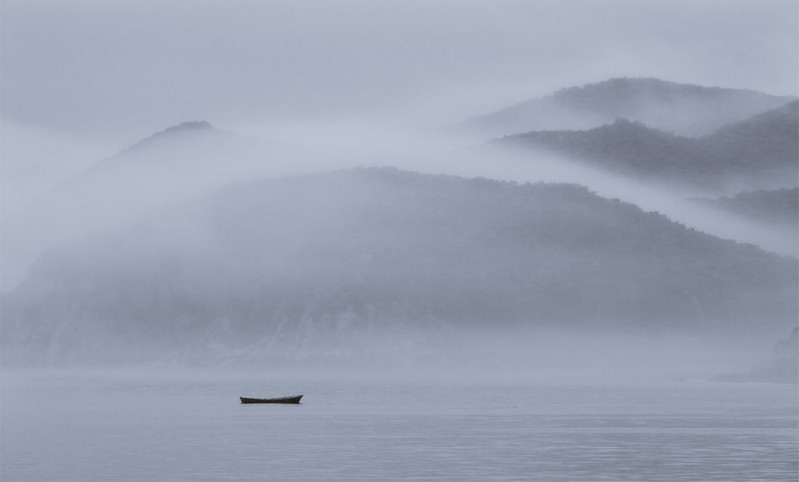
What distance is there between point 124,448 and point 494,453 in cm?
3117

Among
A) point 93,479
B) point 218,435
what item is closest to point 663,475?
point 93,479

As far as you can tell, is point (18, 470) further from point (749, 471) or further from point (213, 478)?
point (749, 471)

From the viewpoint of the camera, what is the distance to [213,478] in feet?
323

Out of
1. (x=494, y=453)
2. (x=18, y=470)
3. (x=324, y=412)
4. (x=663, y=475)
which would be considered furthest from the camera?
(x=324, y=412)

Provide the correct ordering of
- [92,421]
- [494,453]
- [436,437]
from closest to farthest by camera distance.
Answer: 1. [494,453]
2. [436,437]
3. [92,421]

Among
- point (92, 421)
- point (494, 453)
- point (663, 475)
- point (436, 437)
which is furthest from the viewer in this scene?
point (92, 421)

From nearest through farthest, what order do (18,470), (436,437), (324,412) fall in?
(18,470), (436,437), (324,412)

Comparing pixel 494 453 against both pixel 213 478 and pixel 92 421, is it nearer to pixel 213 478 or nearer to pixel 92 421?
pixel 213 478

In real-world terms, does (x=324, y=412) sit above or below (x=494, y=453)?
above

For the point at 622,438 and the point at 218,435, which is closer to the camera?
the point at 622,438

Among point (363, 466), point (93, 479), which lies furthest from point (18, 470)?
point (363, 466)

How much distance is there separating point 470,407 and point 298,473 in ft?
325

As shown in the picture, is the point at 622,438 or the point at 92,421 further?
the point at 92,421

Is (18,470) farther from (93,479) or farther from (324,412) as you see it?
(324,412)
